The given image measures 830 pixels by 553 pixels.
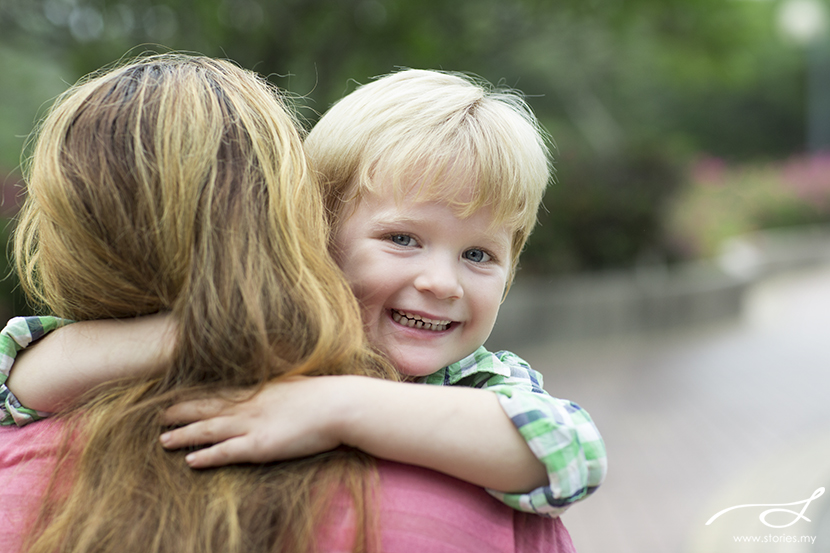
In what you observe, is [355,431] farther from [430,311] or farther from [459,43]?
[459,43]

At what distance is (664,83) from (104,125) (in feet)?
95.9

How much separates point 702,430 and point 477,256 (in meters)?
5.34

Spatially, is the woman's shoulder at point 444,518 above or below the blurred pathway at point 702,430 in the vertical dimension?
above

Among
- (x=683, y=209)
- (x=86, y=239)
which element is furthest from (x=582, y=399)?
(x=86, y=239)

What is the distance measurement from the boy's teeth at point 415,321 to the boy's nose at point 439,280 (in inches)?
2.5

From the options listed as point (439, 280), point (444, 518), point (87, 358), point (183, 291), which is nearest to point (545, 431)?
point (444, 518)

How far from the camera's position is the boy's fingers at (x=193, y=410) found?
117 centimetres

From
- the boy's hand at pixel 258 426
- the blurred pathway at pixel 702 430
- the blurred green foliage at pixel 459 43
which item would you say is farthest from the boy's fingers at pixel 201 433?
the blurred green foliage at pixel 459 43

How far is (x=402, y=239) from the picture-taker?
154 centimetres

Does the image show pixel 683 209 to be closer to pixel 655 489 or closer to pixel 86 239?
pixel 655 489

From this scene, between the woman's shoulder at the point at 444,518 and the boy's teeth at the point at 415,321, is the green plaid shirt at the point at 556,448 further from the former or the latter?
the boy's teeth at the point at 415,321

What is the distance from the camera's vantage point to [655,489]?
5.13 metres

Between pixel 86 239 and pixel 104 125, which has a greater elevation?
pixel 104 125

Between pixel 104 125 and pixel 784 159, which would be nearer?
pixel 104 125
